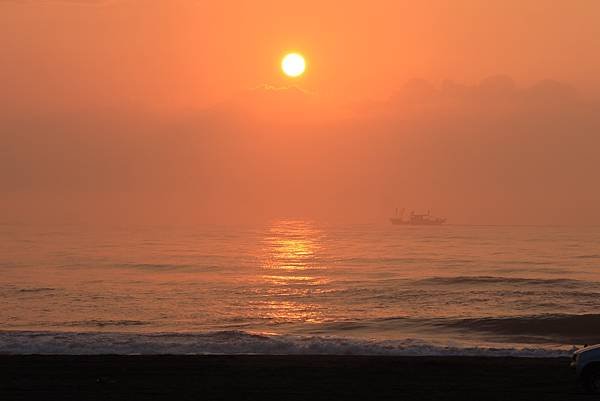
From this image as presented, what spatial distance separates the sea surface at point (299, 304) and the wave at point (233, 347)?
0.23 feet

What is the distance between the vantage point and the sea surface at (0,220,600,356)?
30953 millimetres

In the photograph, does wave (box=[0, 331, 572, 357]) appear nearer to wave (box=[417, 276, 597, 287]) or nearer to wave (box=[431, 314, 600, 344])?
wave (box=[431, 314, 600, 344])

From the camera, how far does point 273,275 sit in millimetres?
75812

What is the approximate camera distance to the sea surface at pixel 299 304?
3095 centimetres

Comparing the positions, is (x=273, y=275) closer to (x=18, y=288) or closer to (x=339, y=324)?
(x=18, y=288)

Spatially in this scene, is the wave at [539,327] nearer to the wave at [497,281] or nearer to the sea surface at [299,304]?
the sea surface at [299,304]

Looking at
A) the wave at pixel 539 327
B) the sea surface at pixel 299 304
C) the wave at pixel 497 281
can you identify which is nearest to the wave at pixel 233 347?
the sea surface at pixel 299 304
